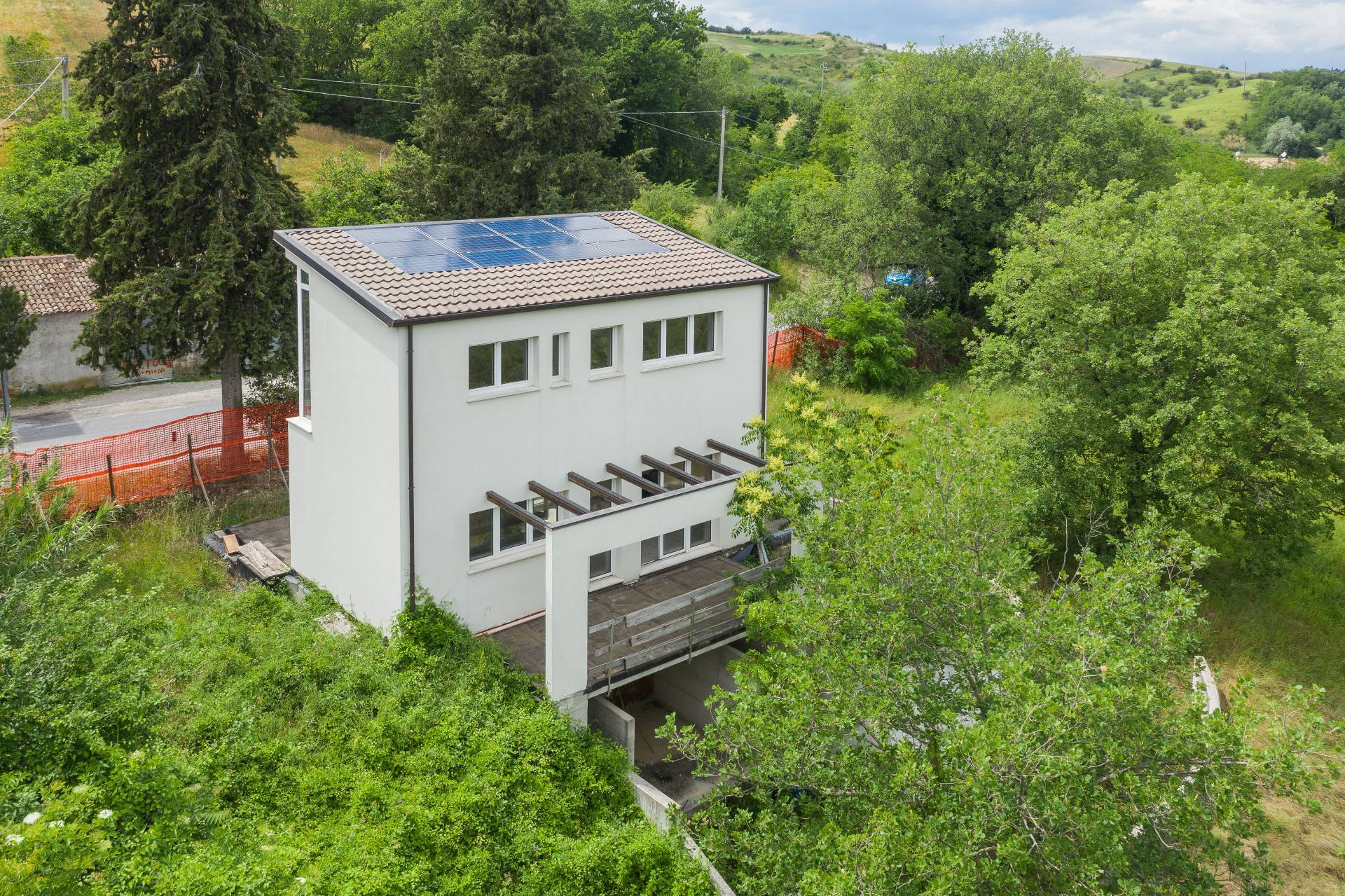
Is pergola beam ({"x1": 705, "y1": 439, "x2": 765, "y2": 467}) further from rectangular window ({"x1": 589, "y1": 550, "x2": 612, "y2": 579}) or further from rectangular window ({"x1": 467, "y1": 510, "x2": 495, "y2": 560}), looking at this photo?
rectangular window ({"x1": 467, "y1": 510, "x2": 495, "y2": 560})

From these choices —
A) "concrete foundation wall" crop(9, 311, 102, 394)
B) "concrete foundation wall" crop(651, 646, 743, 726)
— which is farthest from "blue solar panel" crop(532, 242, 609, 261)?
"concrete foundation wall" crop(9, 311, 102, 394)

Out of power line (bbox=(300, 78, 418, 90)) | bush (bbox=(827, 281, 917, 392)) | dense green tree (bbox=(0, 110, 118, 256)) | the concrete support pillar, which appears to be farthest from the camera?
power line (bbox=(300, 78, 418, 90))

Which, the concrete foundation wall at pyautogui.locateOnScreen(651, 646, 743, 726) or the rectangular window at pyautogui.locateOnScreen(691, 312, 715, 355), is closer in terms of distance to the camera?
the concrete foundation wall at pyautogui.locateOnScreen(651, 646, 743, 726)

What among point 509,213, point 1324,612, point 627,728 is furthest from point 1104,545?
point 509,213

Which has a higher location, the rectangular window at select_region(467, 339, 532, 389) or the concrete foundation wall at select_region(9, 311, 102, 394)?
the rectangular window at select_region(467, 339, 532, 389)

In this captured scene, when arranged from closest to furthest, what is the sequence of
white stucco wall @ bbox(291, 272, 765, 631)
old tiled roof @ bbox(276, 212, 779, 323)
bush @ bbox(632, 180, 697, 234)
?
old tiled roof @ bbox(276, 212, 779, 323), white stucco wall @ bbox(291, 272, 765, 631), bush @ bbox(632, 180, 697, 234)

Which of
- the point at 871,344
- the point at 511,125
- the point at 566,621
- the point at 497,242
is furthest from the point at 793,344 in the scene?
the point at 566,621

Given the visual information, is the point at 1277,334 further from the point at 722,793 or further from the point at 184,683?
the point at 184,683
